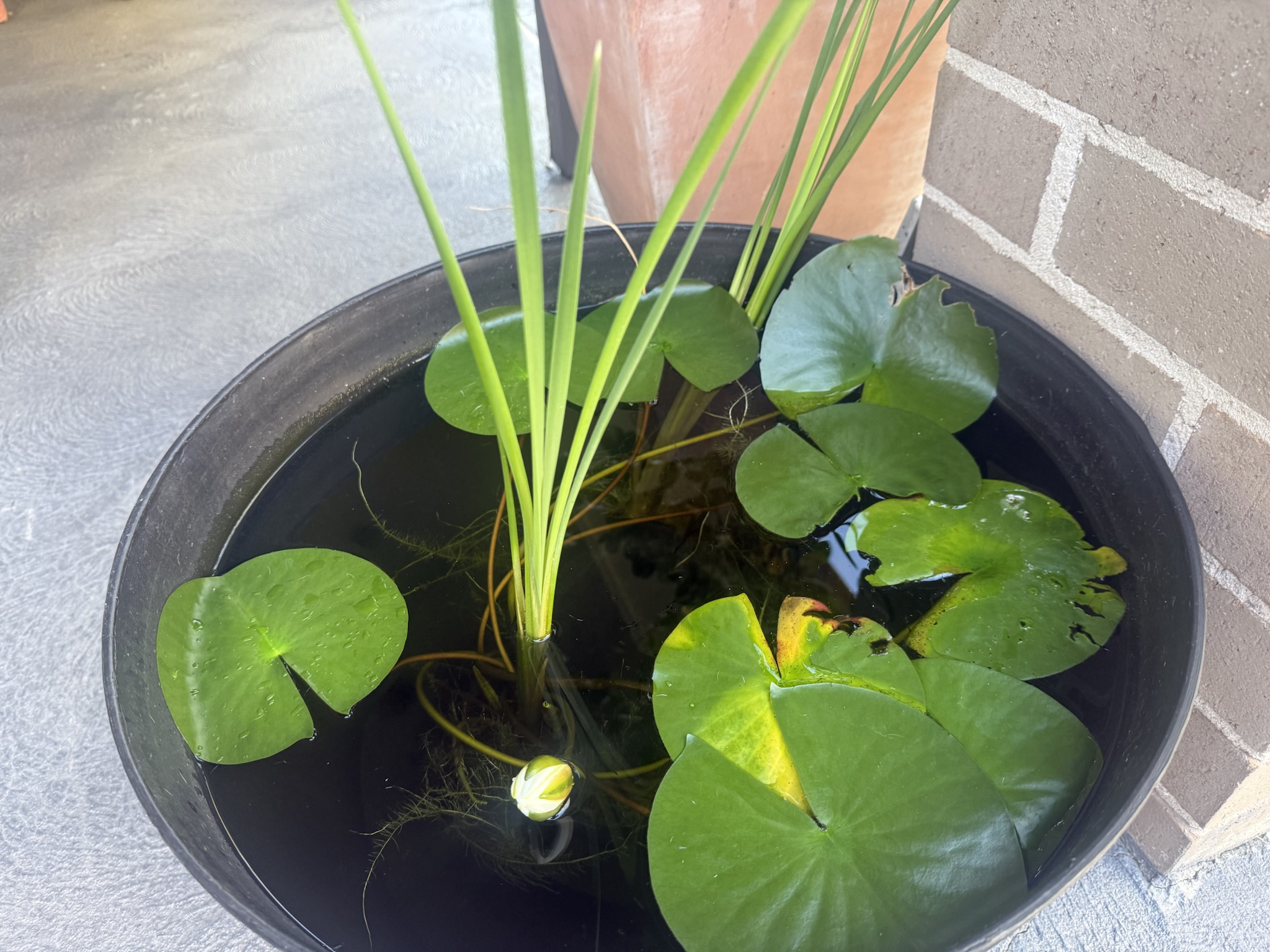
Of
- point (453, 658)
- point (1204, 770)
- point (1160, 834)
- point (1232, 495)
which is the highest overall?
point (1232, 495)

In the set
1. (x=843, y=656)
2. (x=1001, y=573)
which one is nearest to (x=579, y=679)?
(x=843, y=656)

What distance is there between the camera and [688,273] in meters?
0.72

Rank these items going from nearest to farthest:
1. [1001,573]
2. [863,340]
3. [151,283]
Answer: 1. [1001,573]
2. [863,340]
3. [151,283]

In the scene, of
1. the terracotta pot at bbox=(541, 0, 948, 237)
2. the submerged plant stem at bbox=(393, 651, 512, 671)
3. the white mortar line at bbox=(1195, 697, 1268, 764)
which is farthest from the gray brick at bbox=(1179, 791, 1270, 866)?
the terracotta pot at bbox=(541, 0, 948, 237)

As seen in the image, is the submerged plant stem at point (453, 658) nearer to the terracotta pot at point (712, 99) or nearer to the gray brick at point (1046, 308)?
the gray brick at point (1046, 308)

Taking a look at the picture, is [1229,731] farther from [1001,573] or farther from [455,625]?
[455,625]

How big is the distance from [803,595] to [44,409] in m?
1.10

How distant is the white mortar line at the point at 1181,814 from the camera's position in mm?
619

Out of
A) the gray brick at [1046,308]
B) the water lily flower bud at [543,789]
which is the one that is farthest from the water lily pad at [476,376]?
the gray brick at [1046,308]

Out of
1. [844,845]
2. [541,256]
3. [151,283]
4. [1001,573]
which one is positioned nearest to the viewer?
[541,256]

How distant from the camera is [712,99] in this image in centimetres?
84

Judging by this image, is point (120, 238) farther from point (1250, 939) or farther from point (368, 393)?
point (1250, 939)

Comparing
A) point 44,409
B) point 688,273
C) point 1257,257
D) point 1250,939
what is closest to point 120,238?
point 44,409

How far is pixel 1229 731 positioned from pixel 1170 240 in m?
0.34
